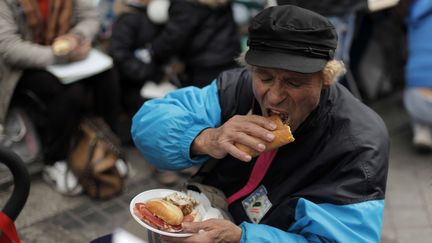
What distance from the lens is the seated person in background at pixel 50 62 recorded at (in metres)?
3.98

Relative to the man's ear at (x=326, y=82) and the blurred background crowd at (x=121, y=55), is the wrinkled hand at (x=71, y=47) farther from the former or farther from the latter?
the man's ear at (x=326, y=82)

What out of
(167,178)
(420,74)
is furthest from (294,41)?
(420,74)

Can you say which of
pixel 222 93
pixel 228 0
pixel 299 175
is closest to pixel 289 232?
pixel 299 175

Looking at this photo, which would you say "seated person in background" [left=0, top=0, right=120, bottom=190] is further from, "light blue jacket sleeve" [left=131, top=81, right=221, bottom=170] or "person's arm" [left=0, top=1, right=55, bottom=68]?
"light blue jacket sleeve" [left=131, top=81, right=221, bottom=170]

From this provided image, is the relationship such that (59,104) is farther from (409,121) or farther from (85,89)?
(409,121)

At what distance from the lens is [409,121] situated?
5754mm

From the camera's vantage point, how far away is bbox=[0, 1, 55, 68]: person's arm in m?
3.94

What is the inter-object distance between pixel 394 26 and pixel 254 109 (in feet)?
12.7

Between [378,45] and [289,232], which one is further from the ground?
[289,232]

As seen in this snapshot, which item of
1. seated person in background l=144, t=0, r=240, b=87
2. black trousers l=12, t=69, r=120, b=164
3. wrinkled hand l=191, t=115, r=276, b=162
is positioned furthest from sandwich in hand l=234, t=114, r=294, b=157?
seated person in background l=144, t=0, r=240, b=87

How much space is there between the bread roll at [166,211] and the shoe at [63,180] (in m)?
2.12

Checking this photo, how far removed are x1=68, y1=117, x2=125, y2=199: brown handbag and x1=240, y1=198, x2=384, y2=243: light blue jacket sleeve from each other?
2.16 meters

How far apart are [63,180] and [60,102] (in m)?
0.58

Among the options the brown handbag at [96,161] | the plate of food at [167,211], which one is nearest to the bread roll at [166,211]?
the plate of food at [167,211]
